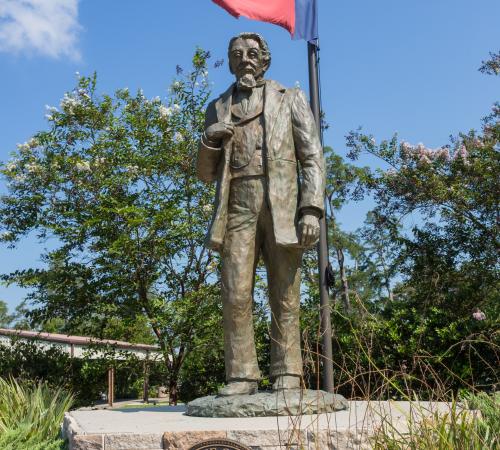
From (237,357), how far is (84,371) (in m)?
6.01

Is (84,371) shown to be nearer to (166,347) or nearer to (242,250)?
(166,347)

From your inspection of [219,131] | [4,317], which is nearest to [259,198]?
[219,131]

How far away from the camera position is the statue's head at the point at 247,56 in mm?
5203

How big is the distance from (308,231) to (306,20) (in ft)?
19.1

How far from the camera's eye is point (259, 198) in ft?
16.5

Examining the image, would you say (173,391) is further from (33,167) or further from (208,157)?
(208,157)

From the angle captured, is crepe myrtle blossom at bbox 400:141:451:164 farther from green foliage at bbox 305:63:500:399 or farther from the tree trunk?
the tree trunk

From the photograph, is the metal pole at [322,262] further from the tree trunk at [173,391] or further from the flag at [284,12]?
the tree trunk at [173,391]

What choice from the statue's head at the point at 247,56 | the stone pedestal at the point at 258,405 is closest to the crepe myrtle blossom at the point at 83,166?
the statue's head at the point at 247,56

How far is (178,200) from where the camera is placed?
33.8ft

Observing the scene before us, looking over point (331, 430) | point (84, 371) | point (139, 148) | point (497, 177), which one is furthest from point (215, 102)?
point (497, 177)

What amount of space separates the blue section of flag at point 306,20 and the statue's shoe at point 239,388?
A: 6.22 meters

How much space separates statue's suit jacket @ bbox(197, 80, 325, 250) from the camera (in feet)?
16.2

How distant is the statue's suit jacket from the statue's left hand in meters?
0.07
